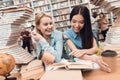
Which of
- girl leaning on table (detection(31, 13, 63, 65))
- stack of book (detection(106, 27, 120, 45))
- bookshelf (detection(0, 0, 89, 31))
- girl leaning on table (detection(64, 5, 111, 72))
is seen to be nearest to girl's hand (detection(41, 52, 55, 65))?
girl leaning on table (detection(31, 13, 63, 65))

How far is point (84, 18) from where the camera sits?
162 cm

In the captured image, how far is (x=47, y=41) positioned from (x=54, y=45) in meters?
0.06

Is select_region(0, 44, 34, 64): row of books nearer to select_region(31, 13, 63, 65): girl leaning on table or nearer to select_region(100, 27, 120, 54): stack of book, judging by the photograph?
select_region(31, 13, 63, 65): girl leaning on table

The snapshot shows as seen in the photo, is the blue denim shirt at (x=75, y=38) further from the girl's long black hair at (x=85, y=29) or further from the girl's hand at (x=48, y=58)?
the girl's hand at (x=48, y=58)

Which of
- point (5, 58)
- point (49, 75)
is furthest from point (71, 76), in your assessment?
point (5, 58)

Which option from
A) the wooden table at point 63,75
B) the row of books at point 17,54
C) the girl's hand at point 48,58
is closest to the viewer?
the wooden table at point 63,75

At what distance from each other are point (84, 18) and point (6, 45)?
61cm

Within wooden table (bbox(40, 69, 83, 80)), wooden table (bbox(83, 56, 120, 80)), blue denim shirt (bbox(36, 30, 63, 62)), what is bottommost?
wooden table (bbox(83, 56, 120, 80))

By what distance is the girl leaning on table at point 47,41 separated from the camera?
140 centimetres

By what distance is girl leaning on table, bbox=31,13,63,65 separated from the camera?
140 cm

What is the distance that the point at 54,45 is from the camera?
5.11 feet

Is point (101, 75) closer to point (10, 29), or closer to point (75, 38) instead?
point (75, 38)

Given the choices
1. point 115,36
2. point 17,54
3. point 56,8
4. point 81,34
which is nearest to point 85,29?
point 81,34

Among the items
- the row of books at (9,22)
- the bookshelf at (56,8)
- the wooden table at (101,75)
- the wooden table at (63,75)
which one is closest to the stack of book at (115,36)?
the wooden table at (101,75)
